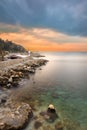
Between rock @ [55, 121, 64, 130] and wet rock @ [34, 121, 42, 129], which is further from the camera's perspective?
wet rock @ [34, 121, 42, 129]

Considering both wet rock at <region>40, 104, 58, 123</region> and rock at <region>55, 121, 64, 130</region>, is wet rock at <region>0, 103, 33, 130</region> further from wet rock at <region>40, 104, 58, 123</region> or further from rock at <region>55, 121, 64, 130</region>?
rock at <region>55, 121, 64, 130</region>

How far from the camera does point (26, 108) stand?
15477 mm

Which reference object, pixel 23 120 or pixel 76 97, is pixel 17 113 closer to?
pixel 23 120

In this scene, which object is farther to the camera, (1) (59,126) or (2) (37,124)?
(2) (37,124)

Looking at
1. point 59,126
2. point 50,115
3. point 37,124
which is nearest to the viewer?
point 59,126

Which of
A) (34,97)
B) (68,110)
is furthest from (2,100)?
(68,110)

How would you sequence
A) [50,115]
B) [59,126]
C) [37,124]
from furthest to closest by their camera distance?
[50,115] → [37,124] → [59,126]

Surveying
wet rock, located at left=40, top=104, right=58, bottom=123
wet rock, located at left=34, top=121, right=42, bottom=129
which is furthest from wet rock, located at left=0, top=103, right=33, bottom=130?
wet rock, located at left=40, top=104, right=58, bottom=123

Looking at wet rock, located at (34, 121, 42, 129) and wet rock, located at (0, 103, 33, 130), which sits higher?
wet rock, located at (0, 103, 33, 130)

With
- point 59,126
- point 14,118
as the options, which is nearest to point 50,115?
point 59,126

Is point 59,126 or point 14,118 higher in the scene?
point 14,118

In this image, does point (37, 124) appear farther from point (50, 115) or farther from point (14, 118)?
point (50, 115)


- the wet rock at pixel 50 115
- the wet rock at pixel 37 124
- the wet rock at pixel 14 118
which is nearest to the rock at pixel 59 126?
the wet rock at pixel 50 115

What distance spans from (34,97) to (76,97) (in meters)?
5.84
